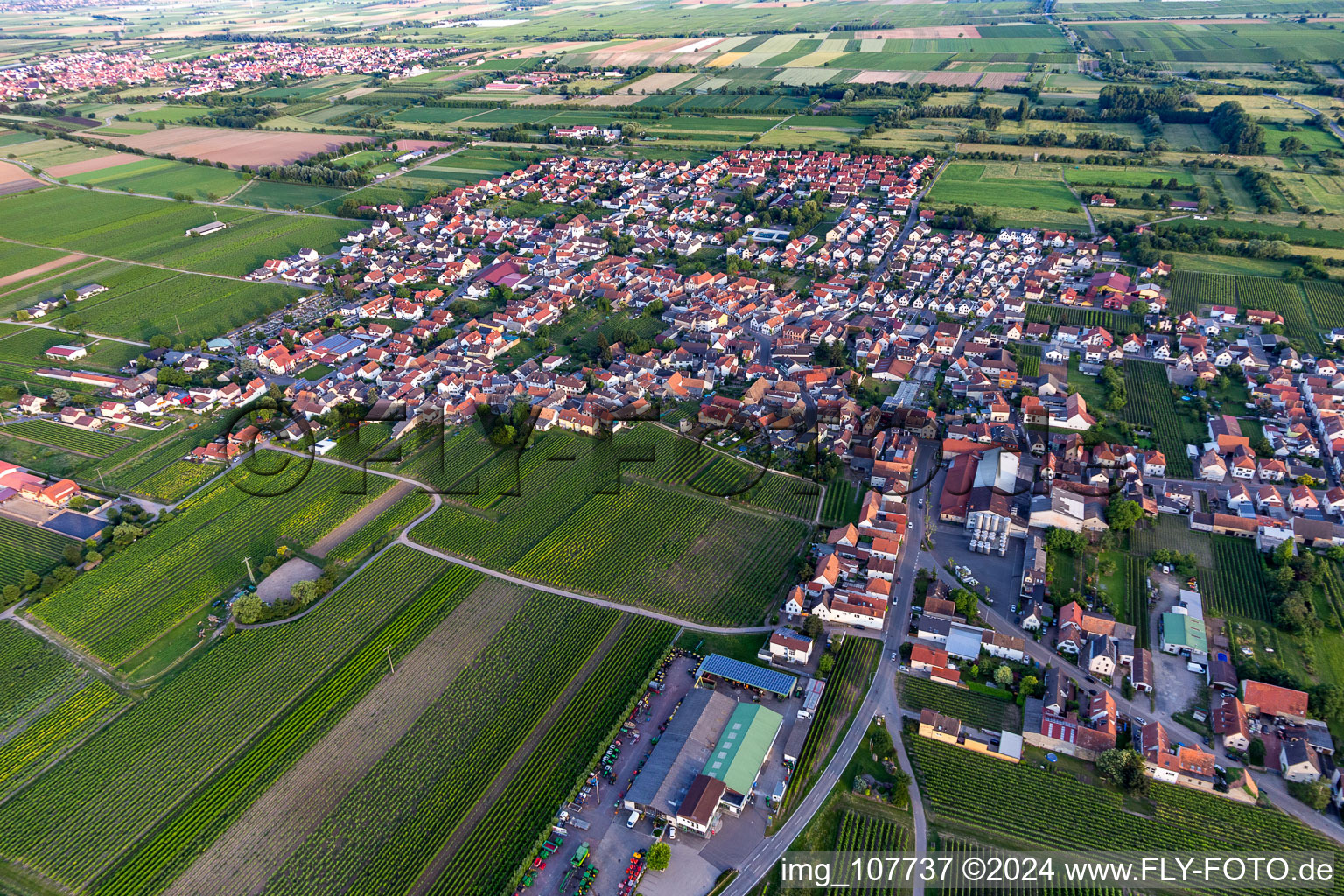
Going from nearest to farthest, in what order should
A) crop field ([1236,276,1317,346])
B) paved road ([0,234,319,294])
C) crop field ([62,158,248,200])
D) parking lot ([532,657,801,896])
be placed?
parking lot ([532,657,801,896])
crop field ([1236,276,1317,346])
paved road ([0,234,319,294])
crop field ([62,158,248,200])

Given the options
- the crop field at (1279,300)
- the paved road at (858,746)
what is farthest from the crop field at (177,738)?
the crop field at (1279,300)

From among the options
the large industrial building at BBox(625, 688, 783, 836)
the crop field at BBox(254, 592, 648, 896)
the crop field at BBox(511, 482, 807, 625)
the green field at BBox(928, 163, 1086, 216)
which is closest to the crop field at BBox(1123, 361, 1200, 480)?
the crop field at BBox(511, 482, 807, 625)

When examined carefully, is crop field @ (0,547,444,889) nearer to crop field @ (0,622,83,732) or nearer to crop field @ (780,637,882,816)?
crop field @ (0,622,83,732)

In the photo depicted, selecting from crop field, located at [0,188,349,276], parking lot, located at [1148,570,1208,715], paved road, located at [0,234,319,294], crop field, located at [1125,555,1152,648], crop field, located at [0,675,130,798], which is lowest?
crop field, located at [0,675,130,798]

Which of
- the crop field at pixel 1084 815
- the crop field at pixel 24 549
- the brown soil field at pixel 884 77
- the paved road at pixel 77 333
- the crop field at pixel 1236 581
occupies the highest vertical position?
the brown soil field at pixel 884 77

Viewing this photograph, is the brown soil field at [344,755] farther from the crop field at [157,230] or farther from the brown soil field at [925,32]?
the brown soil field at [925,32]

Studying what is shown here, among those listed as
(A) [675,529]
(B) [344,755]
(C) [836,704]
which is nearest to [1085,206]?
Result: (A) [675,529]
